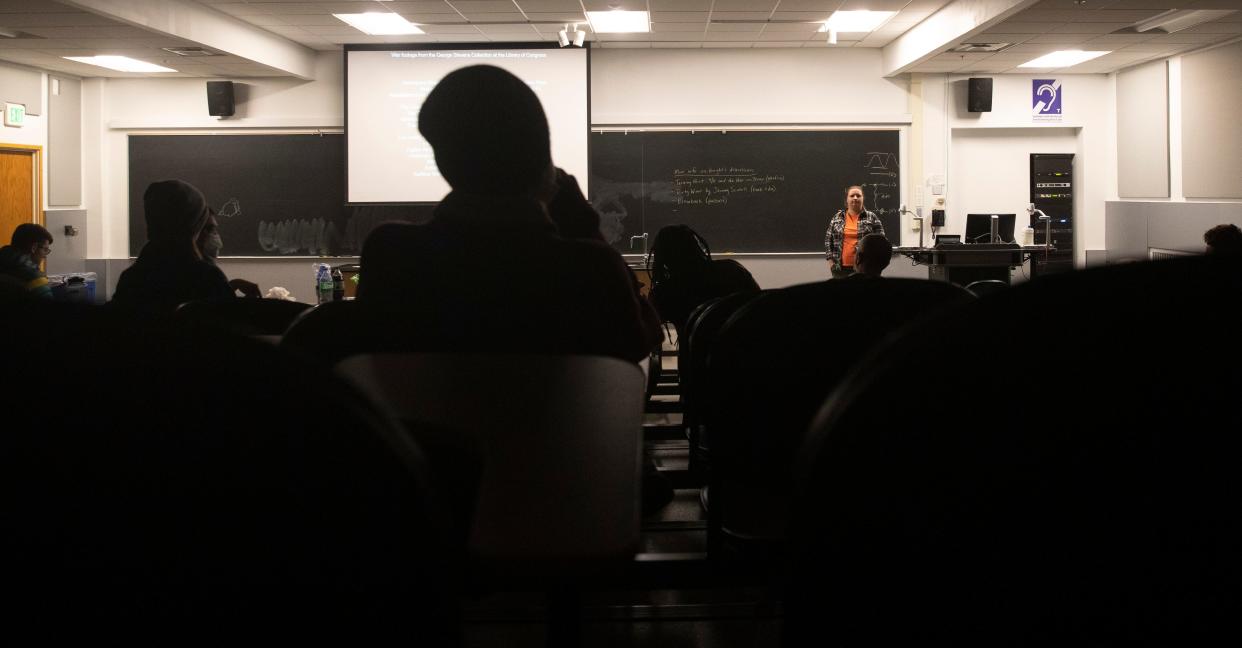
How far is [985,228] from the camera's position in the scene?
352 inches

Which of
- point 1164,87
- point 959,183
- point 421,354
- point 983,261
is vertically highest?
point 1164,87

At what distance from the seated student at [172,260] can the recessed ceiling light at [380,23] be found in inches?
227

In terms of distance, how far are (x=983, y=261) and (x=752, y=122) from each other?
2.87 m

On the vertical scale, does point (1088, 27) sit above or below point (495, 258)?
above

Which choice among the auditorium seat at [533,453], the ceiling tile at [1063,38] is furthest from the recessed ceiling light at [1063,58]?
the auditorium seat at [533,453]

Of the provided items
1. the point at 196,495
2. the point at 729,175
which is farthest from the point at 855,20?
the point at 196,495

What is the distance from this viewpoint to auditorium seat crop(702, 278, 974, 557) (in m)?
1.33

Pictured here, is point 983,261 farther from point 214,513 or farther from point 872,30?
point 214,513

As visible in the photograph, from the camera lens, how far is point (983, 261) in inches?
330

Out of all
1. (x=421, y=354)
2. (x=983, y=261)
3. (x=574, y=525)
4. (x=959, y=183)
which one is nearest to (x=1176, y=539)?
(x=574, y=525)

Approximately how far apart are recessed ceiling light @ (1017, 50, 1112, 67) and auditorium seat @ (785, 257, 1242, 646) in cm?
996

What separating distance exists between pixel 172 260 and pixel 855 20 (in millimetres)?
7092

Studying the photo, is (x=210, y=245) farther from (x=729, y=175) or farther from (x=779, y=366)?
(x=729, y=175)

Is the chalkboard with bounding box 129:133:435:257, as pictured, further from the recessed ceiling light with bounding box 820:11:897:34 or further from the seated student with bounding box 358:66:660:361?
the seated student with bounding box 358:66:660:361
